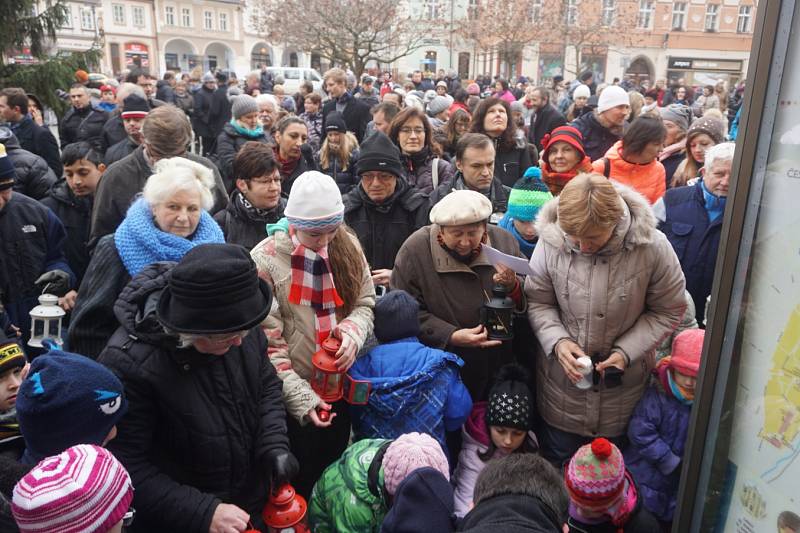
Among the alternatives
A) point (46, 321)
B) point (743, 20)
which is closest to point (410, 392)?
point (46, 321)

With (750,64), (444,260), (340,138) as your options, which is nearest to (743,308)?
(750,64)

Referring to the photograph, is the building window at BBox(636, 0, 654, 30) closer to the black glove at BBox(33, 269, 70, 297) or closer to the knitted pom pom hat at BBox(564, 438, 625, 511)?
the black glove at BBox(33, 269, 70, 297)

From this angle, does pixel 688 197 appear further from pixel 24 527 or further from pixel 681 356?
pixel 24 527

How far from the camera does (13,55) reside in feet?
33.9

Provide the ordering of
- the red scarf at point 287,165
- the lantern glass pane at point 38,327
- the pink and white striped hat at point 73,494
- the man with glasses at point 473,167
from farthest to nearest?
the red scarf at point 287,165
the man with glasses at point 473,167
the lantern glass pane at point 38,327
the pink and white striped hat at point 73,494

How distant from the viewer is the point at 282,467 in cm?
219

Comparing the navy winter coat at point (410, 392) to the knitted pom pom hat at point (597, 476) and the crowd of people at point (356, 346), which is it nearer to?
the crowd of people at point (356, 346)

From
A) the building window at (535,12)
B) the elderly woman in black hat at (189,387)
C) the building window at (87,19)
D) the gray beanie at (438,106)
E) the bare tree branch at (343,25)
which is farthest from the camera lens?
the building window at (87,19)

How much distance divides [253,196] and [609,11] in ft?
136

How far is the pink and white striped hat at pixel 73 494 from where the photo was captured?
4.93 ft

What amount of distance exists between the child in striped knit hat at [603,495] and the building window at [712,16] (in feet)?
173

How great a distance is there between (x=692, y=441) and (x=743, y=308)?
1.53 ft

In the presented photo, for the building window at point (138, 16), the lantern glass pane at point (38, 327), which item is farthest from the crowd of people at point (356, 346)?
the building window at point (138, 16)

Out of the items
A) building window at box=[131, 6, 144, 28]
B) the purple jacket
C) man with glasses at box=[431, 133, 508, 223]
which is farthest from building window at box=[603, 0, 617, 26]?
building window at box=[131, 6, 144, 28]
